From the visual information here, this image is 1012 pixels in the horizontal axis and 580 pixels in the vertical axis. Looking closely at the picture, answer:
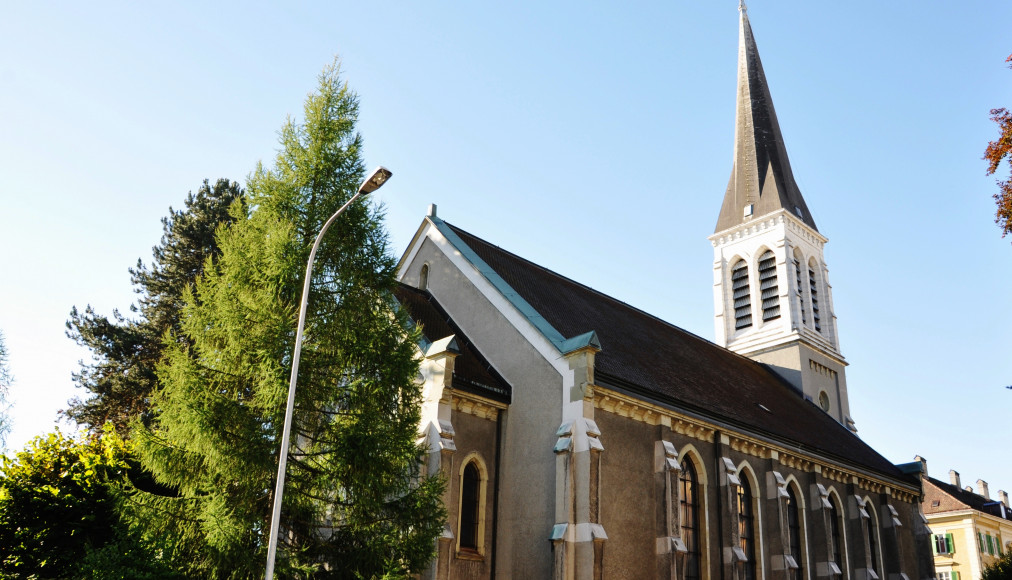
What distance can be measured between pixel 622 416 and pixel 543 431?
2.18 m

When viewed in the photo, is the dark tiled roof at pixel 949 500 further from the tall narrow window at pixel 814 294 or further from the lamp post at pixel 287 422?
the lamp post at pixel 287 422

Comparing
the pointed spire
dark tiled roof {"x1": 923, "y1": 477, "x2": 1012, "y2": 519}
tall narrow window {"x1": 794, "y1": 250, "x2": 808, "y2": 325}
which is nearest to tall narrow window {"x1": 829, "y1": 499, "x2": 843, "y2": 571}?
tall narrow window {"x1": 794, "y1": 250, "x2": 808, "y2": 325}

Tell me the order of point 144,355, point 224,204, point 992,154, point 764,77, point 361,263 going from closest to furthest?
point 992,154
point 361,263
point 144,355
point 224,204
point 764,77

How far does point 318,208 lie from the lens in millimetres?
15281

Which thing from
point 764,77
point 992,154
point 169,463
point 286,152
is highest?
point 764,77

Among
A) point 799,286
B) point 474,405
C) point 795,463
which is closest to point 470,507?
point 474,405

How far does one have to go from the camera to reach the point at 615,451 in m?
18.5

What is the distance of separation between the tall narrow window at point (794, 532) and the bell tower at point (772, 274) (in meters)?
10.4

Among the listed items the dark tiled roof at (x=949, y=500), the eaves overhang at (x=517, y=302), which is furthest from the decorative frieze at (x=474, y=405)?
the dark tiled roof at (x=949, y=500)

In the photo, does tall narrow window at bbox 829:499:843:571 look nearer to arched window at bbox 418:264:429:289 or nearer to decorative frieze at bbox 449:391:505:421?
decorative frieze at bbox 449:391:505:421

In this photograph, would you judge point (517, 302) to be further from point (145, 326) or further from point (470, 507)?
point (145, 326)

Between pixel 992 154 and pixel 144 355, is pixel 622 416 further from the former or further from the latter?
pixel 144 355

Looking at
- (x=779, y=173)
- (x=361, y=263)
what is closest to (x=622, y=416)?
(x=361, y=263)

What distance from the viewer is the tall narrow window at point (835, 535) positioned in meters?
25.3
